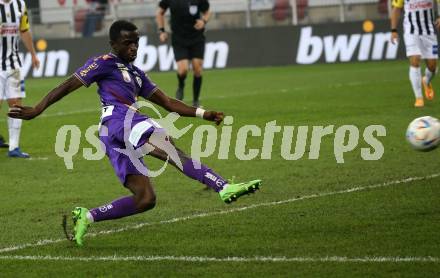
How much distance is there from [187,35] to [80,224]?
39.4 feet

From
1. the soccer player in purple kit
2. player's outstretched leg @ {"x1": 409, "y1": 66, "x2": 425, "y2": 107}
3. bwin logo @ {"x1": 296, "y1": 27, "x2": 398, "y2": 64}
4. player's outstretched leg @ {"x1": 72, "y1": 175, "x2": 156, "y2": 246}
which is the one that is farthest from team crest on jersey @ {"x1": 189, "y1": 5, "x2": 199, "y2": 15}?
player's outstretched leg @ {"x1": 72, "y1": 175, "x2": 156, "y2": 246}

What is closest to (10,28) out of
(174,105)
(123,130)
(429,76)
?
(174,105)

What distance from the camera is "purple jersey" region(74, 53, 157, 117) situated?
27.9 ft

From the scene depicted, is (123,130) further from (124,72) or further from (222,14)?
(222,14)

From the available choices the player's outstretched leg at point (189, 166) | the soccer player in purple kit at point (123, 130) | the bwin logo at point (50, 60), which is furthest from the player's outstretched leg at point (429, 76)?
the bwin logo at point (50, 60)

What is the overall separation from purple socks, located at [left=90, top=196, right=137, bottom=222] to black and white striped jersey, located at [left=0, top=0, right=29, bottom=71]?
6.60 m

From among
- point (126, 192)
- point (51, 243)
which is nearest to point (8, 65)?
point (126, 192)

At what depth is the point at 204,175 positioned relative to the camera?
847cm

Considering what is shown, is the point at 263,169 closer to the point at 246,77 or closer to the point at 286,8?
the point at 246,77

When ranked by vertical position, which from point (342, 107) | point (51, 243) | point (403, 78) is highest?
point (51, 243)

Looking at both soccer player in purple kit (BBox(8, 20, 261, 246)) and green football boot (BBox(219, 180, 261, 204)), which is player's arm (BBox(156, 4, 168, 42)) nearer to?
soccer player in purple kit (BBox(8, 20, 261, 246))

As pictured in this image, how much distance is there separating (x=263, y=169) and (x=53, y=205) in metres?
2.93

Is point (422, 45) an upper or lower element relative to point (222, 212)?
lower

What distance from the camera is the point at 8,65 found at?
14.6 metres
